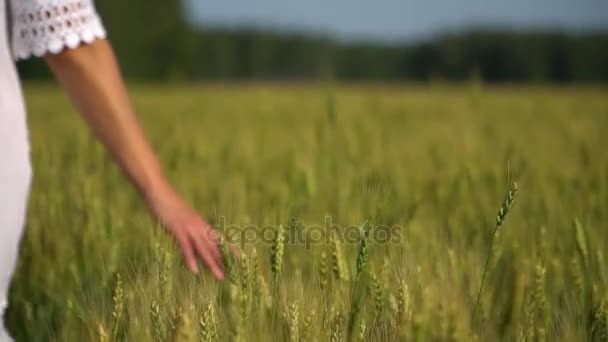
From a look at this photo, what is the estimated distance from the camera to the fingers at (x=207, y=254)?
1.04 meters

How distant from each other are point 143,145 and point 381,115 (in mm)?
4538

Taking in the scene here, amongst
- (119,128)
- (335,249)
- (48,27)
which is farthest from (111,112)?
(335,249)

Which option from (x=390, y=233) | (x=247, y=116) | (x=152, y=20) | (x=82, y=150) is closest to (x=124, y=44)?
(x=152, y=20)

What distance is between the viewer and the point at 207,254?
1.05 m

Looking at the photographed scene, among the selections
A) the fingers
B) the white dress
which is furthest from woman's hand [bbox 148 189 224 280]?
the white dress

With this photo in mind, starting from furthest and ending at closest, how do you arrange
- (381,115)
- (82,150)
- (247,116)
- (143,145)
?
(247,116), (381,115), (82,150), (143,145)

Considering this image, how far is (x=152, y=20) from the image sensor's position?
2609cm

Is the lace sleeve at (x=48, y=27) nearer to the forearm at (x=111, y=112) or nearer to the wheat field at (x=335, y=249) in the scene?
the forearm at (x=111, y=112)

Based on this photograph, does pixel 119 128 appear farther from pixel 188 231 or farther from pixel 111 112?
pixel 188 231

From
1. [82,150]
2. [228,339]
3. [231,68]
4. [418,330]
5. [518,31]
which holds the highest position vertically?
[418,330]

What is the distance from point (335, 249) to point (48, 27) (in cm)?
47

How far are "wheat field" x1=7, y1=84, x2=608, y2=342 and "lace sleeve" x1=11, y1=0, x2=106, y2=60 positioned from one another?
279 millimetres

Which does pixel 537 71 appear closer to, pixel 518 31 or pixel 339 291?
pixel 518 31

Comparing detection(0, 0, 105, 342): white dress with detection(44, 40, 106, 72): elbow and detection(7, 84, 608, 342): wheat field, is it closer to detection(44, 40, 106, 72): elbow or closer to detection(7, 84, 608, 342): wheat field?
detection(44, 40, 106, 72): elbow
